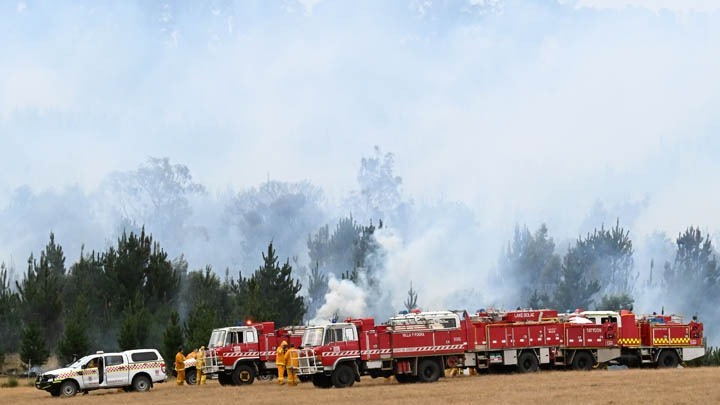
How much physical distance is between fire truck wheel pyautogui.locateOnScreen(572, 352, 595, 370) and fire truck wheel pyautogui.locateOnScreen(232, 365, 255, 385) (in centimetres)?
A: 1386

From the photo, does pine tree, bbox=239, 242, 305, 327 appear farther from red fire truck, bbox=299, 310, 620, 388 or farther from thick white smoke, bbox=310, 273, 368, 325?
red fire truck, bbox=299, 310, 620, 388

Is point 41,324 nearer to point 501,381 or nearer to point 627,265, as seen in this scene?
point 501,381

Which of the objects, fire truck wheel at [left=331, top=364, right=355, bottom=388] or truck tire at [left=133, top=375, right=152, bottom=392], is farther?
truck tire at [left=133, top=375, right=152, bottom=392]

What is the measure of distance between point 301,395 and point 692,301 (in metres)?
96.9

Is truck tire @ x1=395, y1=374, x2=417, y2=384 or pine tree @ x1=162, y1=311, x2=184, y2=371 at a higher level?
pine tree @ x1=162, y1=311, x2=184, y2=371

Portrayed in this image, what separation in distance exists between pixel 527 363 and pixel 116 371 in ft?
56.0

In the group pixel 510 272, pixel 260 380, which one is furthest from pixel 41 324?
pixel 510 272

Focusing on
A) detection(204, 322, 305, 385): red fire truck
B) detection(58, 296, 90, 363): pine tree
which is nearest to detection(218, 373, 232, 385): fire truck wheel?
detection(204, 322, 305, 385): red fire truck

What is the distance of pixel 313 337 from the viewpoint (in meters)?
40.6

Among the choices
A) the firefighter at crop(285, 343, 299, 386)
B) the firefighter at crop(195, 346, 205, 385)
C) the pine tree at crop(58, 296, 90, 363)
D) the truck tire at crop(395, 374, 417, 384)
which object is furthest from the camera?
the pine tree at crop(58, 296, 90, 363)

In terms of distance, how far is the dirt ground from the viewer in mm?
30578

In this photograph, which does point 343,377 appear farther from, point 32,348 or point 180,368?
point 32,348

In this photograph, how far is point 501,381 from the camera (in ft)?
129

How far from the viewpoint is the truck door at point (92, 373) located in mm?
44219
